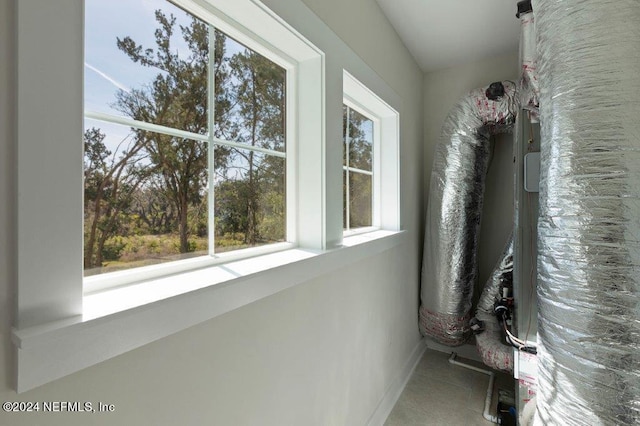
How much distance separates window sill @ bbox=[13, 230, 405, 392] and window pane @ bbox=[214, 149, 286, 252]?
0.33 feet

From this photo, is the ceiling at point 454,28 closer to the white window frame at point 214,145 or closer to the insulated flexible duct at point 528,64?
the insulated flexible duct at point 528,64

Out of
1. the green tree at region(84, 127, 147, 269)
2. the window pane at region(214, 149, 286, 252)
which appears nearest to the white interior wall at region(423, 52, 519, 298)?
the window pane at region(214, 149, 286, 252)

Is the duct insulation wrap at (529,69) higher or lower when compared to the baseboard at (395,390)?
higher

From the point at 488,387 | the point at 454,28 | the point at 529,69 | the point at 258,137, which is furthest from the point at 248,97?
the point at 488,387

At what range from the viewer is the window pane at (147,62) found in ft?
1.99

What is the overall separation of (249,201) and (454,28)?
181 cm

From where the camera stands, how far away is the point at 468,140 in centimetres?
194

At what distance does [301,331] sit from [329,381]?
0.33 metres

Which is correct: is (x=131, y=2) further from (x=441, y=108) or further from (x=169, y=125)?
(x=441, y=108)

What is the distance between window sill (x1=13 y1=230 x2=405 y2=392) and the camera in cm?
40

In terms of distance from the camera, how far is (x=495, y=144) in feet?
7.38

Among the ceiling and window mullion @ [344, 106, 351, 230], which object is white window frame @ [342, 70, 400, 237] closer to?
window mullion @ [344, 106, 351, 230]

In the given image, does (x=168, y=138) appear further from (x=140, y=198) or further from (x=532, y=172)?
(x=532, y=172)

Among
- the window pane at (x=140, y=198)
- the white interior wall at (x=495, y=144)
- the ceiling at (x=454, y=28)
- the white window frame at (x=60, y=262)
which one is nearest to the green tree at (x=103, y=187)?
the window pane at (x=140, y=198)
